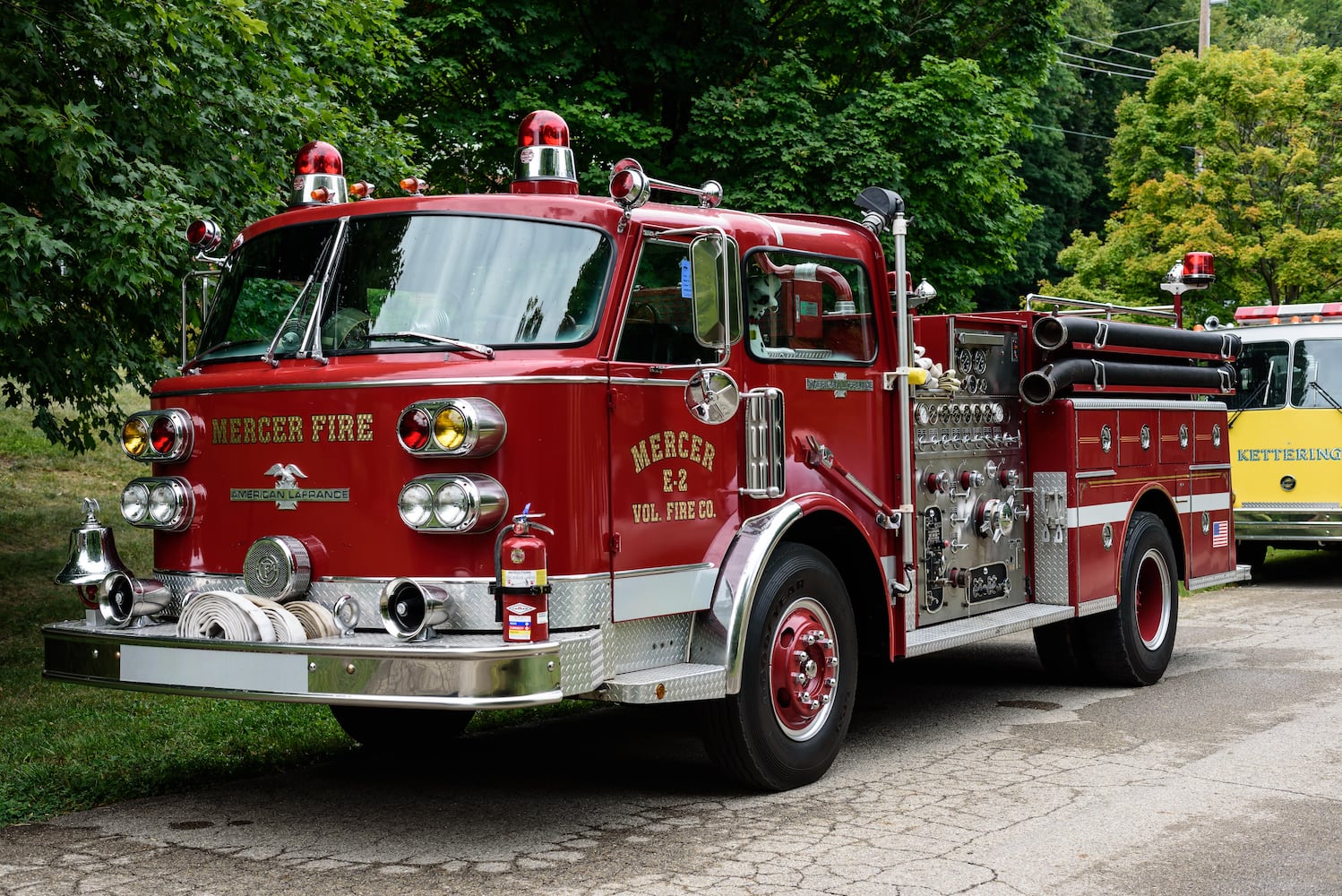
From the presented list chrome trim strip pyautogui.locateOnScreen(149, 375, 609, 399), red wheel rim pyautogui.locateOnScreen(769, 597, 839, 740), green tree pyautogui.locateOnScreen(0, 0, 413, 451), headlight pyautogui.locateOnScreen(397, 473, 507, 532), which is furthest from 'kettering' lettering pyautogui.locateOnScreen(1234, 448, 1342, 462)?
headlight pyautogui.locateOnScreen(397, 473, 507, 532)

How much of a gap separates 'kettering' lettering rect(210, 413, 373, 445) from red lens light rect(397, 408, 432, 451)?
0.75ft

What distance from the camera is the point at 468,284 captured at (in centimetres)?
568

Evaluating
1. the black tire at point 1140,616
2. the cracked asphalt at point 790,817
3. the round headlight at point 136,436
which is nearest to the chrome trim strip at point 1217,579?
the black tire at point 1140,616

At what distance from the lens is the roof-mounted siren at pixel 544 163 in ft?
19.9

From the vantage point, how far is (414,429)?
5293 mm

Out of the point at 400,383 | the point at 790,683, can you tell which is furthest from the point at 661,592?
the point at 400,383

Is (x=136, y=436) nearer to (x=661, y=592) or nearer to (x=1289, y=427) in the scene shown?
(x=661, y=592)

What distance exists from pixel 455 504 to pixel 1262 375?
12.1m

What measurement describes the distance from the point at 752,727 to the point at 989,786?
1143mm

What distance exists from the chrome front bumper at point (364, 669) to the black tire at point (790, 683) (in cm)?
96

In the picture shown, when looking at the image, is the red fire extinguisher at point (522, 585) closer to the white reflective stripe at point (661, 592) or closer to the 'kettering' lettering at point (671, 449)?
the white reflective stripe at point (661, 592)

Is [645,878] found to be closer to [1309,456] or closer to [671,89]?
[1309,456]

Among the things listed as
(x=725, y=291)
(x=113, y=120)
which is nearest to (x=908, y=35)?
(x=113, y=120)

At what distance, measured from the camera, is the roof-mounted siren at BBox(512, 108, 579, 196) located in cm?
608
